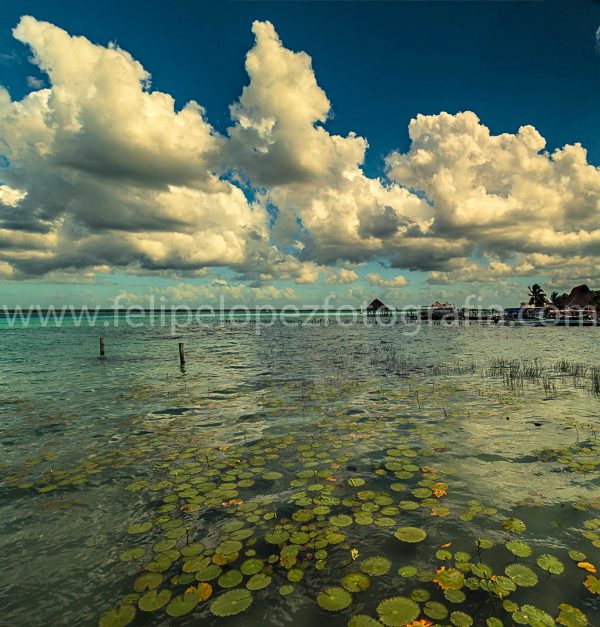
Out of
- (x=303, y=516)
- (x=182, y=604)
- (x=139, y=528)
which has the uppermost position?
(x=182, y=604)

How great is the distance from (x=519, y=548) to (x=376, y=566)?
2.32 m

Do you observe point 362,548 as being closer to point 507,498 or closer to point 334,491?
point 334,491

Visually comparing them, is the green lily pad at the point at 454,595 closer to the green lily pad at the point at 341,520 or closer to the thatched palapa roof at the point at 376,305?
the green lily pad at the point at 341,520

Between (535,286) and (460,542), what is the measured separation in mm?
151309

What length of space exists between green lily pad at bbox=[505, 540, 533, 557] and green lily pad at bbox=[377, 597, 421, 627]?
6.90 feet

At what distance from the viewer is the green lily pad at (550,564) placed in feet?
16.7

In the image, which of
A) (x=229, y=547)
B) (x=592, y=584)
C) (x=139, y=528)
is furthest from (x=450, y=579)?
(x=139, y=528)

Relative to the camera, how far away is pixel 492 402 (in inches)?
621

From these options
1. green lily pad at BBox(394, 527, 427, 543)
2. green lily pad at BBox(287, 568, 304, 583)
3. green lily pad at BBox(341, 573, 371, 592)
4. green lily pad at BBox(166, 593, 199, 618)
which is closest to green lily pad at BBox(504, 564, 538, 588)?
green lily pad at BBox(394, 527, 427, 543)

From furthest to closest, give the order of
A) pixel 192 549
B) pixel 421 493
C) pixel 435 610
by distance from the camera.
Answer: pixel 421 493 < pixel 192 549 < pixel 435 610

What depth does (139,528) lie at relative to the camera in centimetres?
663

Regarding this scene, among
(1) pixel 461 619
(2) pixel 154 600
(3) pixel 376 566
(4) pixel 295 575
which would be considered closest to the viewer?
(1) pixel 461 619

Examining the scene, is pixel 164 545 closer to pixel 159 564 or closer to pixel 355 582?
pixel 159 564

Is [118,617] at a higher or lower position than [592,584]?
lower
